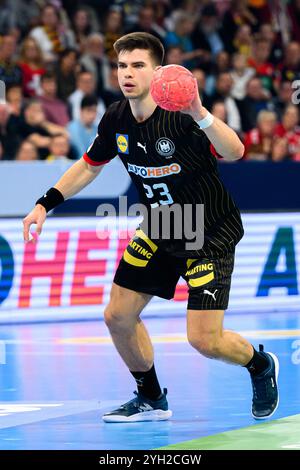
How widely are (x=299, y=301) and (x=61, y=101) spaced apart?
14.7ft

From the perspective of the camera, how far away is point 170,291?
27.0 feet

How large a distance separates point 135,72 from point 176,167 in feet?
2.18

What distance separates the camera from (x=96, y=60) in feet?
59.5

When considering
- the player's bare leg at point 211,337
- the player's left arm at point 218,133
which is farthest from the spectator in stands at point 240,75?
the player's left arm at point 218,133

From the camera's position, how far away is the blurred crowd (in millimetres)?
16047

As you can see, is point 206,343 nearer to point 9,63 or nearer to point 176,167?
point 176,167

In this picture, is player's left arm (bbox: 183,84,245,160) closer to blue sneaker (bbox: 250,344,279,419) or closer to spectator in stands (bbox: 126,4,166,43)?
blue sneaker (bbox: 250,344,279,419)

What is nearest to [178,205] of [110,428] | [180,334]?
[110,428]

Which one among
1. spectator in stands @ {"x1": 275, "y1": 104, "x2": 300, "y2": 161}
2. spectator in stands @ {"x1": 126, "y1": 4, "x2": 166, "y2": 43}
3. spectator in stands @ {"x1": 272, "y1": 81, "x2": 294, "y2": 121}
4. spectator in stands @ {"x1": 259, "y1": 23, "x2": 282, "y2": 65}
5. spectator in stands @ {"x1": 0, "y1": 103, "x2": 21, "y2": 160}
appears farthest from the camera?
spectator in stands @ {"x1": 259, "y1": 23, "x2": 282, "y2": 65}

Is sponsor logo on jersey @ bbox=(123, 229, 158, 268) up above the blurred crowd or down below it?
below

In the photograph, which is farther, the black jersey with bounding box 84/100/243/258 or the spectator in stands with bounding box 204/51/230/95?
the spectator in stands with bounding box 204/51/230/95

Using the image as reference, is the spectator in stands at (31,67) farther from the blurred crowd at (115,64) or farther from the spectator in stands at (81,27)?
the spectator in stands at (81,27)

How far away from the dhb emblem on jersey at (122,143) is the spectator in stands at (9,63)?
8.35 m

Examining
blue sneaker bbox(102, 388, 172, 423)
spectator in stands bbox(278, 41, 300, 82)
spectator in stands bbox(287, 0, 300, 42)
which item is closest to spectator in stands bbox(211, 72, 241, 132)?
spectator in stands bbox(278, 41, 300, 82)
